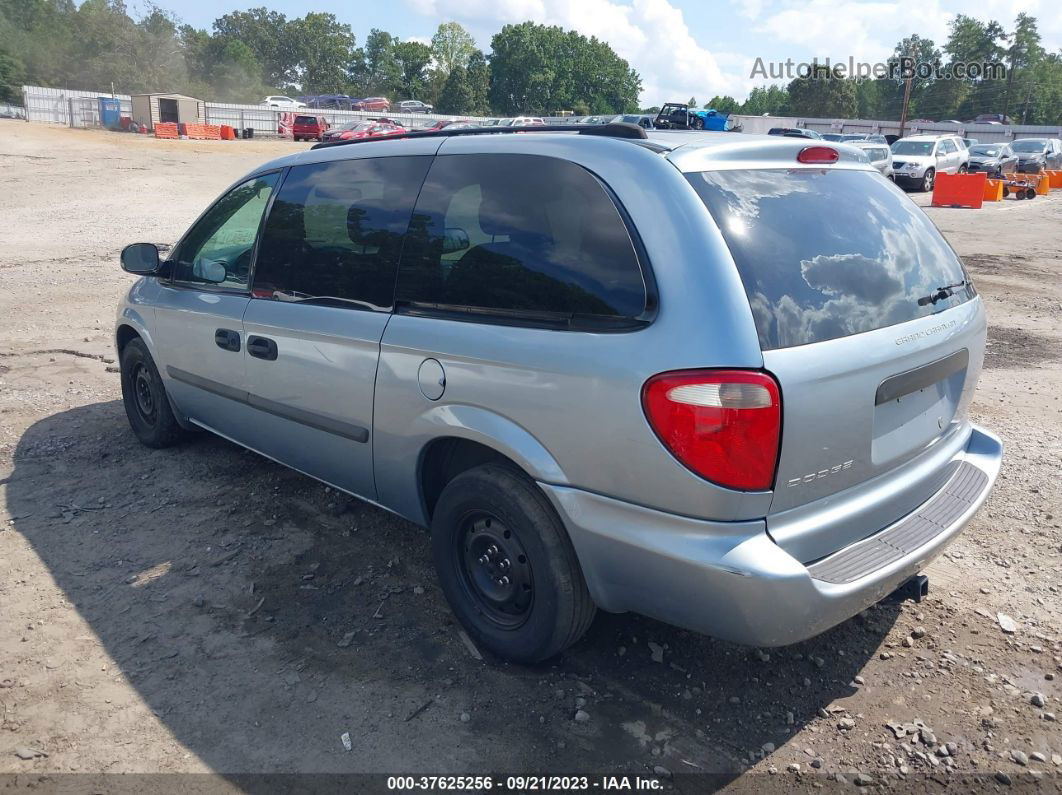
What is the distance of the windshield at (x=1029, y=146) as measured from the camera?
34.8 meters

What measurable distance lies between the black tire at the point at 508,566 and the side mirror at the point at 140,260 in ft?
8.74

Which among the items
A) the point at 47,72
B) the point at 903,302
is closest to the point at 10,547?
the point at 903,302

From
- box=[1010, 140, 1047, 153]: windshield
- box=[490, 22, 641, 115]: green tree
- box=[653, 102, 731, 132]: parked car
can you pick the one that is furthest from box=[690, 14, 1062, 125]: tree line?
box=[653, 102, 731, 132]: parked car

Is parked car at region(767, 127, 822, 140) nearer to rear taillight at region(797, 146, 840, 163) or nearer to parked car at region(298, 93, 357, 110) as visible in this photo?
rear taillight at region(797, 146, 840, 163)

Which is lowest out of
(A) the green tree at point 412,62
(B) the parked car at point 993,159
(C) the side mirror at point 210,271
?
(C) the side mirror at point 210,271

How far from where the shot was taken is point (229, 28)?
12181 centimetres

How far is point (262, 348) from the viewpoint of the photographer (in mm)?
3969

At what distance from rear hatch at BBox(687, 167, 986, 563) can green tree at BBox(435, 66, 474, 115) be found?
4046 inches

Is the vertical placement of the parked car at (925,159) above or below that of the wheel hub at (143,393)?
above

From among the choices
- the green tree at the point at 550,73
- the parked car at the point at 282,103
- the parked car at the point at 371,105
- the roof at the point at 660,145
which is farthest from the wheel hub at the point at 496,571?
the green tree at the point at 550,73

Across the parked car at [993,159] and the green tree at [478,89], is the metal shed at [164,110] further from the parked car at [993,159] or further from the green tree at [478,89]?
the green tree at [478,89]

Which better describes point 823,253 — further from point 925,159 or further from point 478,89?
point 478,89

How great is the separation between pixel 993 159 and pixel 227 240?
1315 inches

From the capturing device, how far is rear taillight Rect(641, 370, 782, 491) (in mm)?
2375
